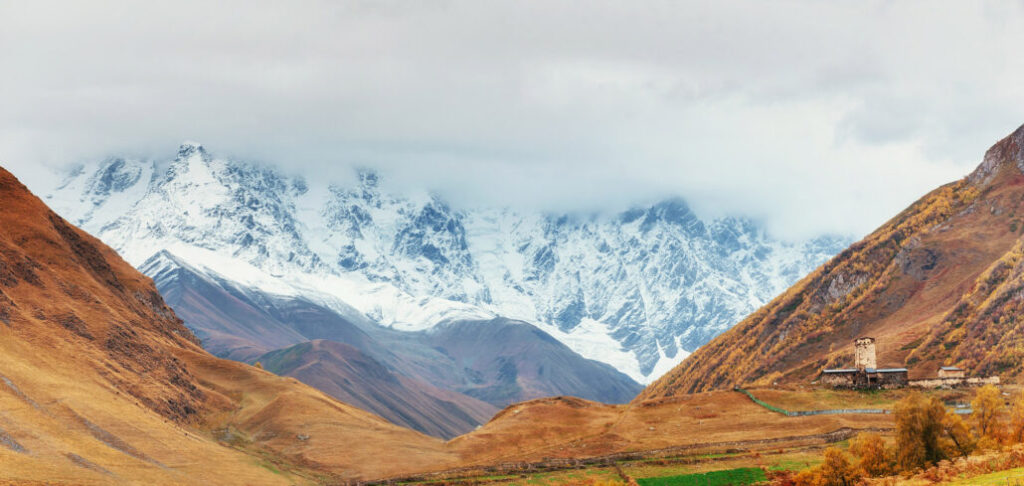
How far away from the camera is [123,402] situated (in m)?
125

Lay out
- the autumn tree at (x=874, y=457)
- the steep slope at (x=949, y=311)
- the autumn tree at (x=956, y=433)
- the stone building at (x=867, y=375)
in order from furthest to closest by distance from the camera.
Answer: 1. the steep slope at (x=949, y=311)
2. the stone building at (x=867, y=375)
3. the autumn tree at (x=874, y=457)
4. the autumn tree at (x=956, y=433)

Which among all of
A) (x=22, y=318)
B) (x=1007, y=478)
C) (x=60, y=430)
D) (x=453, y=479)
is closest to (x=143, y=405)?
(x=22, y=318)

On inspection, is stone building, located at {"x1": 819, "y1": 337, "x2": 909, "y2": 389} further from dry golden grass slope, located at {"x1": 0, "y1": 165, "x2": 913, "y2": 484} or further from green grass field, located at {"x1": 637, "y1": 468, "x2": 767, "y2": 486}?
green grass field, located at {"x1": 637, "y1": 468, "x2": 767, "y2": 486}

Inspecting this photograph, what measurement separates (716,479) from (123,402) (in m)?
77.7

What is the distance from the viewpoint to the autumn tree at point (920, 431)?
86.5 m

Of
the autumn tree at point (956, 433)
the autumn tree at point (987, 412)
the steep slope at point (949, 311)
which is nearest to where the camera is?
the autumn tree at point (956, 433)

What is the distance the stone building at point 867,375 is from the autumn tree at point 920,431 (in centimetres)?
5124

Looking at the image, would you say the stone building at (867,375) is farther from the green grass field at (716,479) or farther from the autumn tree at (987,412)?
the autumn tree at (987,412)

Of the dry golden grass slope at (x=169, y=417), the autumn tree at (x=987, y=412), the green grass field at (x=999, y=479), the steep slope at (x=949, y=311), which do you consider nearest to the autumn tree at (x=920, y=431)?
the autumn tree at (x=987, y=412)

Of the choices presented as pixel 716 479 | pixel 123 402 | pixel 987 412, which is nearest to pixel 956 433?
pixel 987 412

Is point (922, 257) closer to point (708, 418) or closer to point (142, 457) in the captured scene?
point (708, 418)

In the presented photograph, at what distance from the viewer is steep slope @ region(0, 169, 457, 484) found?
103312 mm

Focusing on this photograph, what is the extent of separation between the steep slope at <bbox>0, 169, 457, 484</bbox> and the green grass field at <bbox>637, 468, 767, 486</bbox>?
35934 millimetres

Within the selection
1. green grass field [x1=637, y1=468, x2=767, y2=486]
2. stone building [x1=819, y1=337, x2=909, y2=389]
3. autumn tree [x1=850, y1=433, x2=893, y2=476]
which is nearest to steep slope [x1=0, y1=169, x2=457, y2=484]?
green grass field [x1=637, y1=468, x2=767, y2=486]
